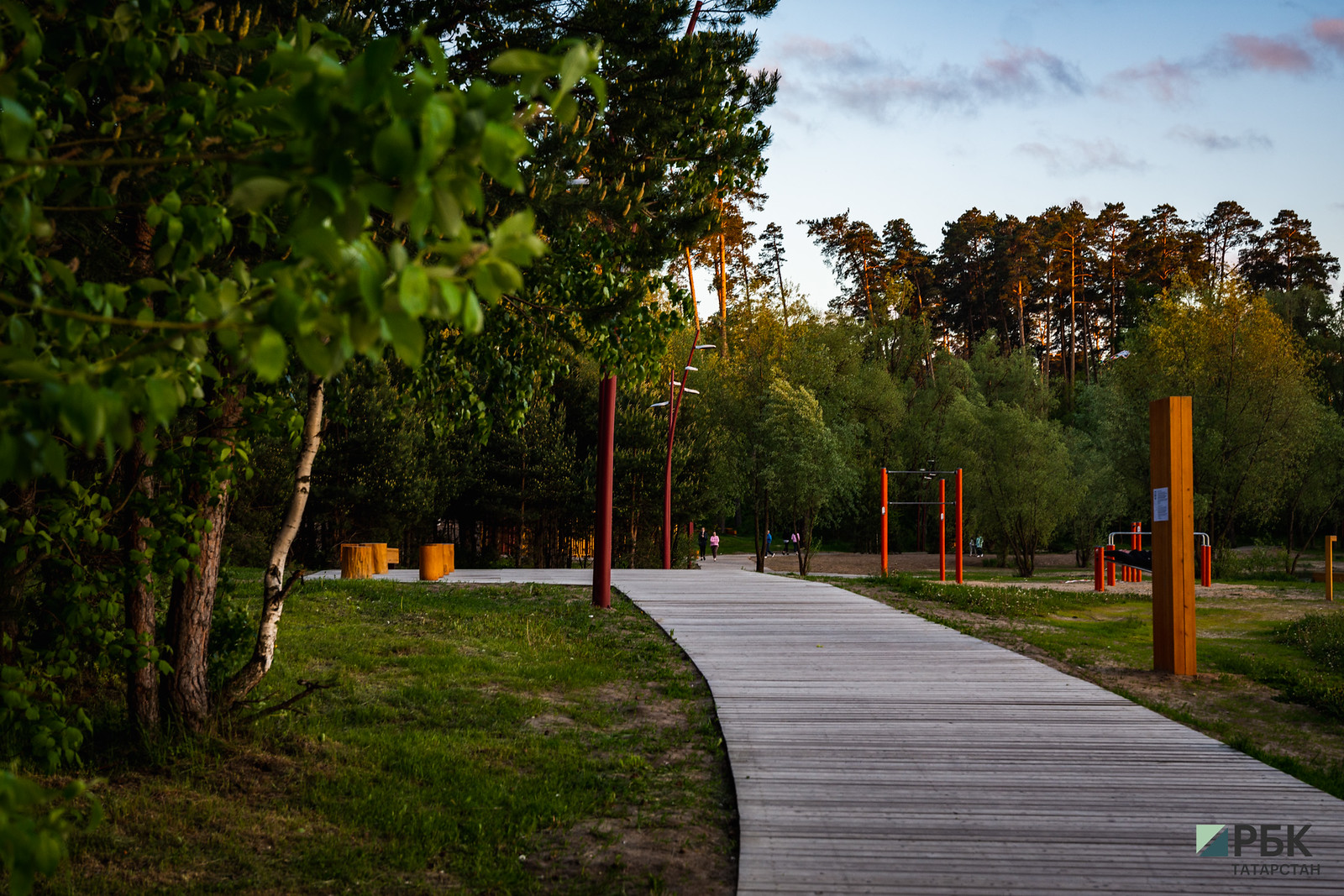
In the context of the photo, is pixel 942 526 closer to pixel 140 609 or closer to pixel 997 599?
pixel 997 599

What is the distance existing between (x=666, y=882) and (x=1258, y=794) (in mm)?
2769

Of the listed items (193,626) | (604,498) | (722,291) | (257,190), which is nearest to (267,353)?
(257,190)

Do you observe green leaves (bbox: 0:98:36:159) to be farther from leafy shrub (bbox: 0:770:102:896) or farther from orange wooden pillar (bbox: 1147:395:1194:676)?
orange wooden pillar (bbox: 1147:395:1194:676)

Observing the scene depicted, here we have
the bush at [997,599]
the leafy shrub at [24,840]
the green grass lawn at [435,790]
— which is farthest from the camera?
the bush at [997,599]

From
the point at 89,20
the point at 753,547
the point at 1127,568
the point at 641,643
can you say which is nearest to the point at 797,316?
the point at 753,547

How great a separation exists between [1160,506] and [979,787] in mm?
3901

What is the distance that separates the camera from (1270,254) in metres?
49.8

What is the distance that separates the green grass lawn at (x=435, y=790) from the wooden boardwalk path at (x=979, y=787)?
1.05 feet

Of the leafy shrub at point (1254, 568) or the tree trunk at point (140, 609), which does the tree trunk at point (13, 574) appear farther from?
Answer: the leafy shrub at point (1254, 568)

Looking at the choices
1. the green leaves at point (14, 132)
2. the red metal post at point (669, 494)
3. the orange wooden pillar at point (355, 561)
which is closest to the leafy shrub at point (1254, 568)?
the red metal post at point (669, 494)

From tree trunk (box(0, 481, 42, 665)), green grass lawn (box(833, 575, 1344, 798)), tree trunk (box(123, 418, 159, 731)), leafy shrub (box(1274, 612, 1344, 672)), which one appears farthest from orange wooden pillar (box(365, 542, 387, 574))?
leafy shrub (box(1274, 612, 1344, 672))

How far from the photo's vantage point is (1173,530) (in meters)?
7.04

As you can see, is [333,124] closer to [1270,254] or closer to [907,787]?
[907,787]

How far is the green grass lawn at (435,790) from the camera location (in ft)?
11.5
